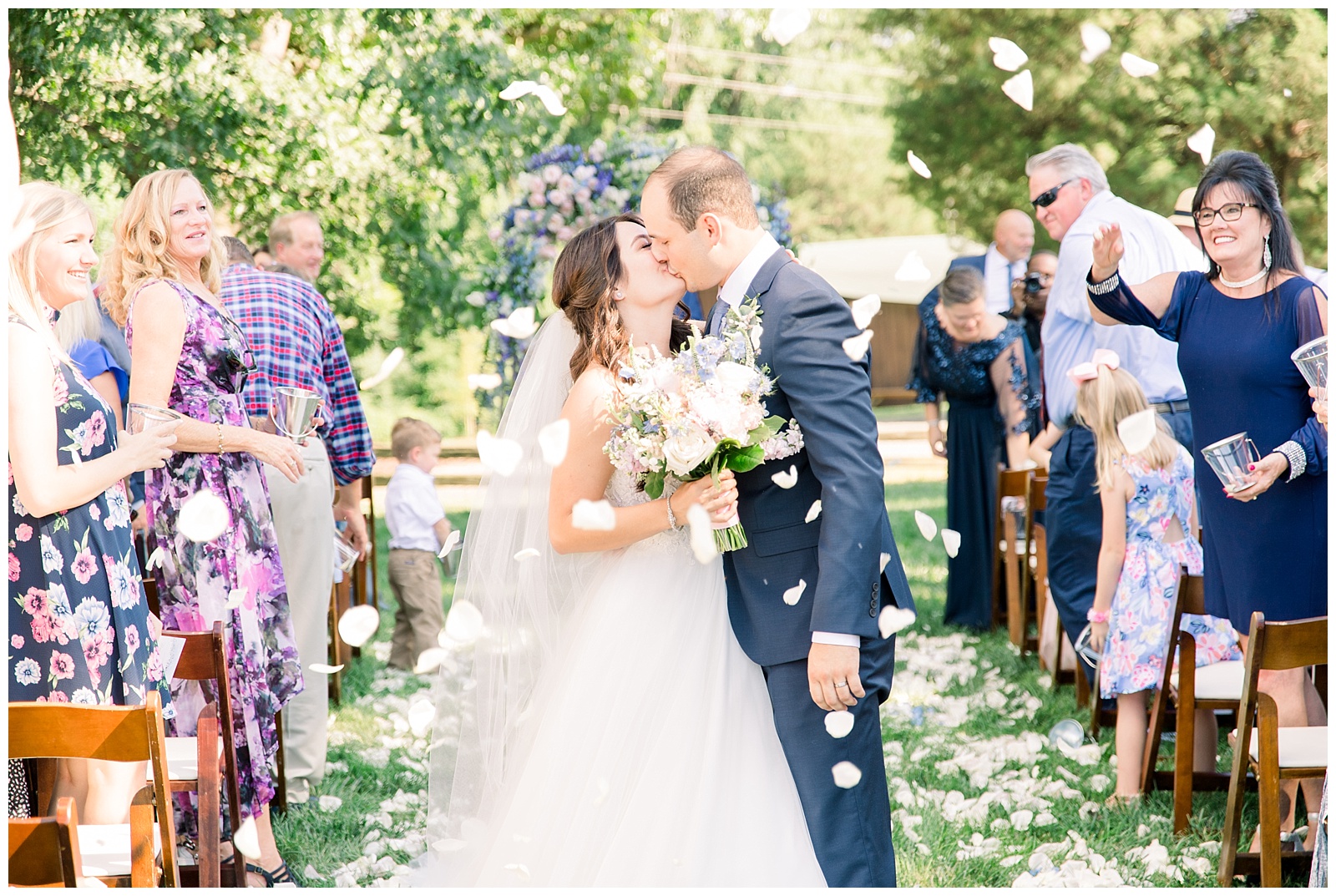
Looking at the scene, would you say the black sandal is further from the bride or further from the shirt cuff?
Result: the shirt cuff

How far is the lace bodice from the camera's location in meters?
3.07

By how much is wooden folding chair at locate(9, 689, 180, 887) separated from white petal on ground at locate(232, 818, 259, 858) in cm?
84

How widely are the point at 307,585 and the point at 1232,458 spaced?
11.5 ft

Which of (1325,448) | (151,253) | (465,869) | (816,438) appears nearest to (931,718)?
(1325,448)

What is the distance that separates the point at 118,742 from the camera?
8.56ft

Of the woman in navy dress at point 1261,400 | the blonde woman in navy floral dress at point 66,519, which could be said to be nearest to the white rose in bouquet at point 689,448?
the blonde woman in navy floral dress at point 66,519

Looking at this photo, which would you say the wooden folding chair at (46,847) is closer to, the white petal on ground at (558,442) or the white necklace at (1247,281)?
the white petal on ground at (558,442)

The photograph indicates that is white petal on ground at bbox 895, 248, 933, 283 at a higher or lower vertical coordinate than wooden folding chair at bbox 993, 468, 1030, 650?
higher

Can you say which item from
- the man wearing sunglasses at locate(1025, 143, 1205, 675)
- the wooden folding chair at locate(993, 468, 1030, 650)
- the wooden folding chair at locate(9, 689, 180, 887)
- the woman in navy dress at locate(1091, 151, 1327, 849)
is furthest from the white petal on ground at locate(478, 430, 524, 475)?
the wooden folding chair at locate(993, 468, 1030, 650)

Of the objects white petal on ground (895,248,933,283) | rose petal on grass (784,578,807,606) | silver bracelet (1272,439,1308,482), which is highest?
white petal on ground (895,248,933,283)

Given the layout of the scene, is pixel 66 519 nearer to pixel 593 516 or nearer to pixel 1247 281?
pixel 593 516

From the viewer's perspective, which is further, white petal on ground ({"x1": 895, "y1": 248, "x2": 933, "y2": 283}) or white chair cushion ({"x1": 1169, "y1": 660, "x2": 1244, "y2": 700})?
A: white chair cushion ({"x1": 1169, "y1": 660, "x2": 1244, "y2": 700})

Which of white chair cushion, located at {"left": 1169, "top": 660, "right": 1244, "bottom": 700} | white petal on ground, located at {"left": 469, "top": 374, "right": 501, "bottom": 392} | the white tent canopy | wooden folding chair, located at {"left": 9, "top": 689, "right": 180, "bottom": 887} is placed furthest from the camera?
the white tent canopy

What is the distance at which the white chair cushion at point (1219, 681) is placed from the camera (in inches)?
167
